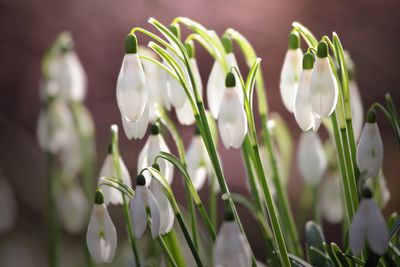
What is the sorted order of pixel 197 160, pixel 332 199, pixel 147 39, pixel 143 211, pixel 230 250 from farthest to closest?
pixel 147 39 → pixel 332 199 → pixel 197 160 → pixel 143 211 → pixel 230 250

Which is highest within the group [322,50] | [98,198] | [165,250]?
[322,50]

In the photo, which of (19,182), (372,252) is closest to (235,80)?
(372,252)

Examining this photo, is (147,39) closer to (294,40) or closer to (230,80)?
(294,40)

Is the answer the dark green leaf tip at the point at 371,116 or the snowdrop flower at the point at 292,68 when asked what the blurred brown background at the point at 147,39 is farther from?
the dark green leaf tip at the point at 371,116

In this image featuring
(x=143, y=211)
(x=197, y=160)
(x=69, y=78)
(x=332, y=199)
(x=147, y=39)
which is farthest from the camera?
(x=147, y=39)

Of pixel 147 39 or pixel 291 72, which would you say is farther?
pixel 147 39

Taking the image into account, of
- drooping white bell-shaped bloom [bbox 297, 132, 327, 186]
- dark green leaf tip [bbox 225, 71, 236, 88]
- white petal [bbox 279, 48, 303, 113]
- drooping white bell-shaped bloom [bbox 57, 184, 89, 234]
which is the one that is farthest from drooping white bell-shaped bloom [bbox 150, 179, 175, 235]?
drooping white bell-shaped bloom [bbox 57, 184, 89, 234]

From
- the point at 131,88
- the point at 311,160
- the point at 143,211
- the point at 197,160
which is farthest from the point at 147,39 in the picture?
the point at 143,211

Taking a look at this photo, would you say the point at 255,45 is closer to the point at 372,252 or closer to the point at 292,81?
the point at 292,81

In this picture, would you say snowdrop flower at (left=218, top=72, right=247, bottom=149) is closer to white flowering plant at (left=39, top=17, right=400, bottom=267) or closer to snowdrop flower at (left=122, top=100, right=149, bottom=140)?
white flowering plant at (left=39, top=17, right=400, bottom=267)
